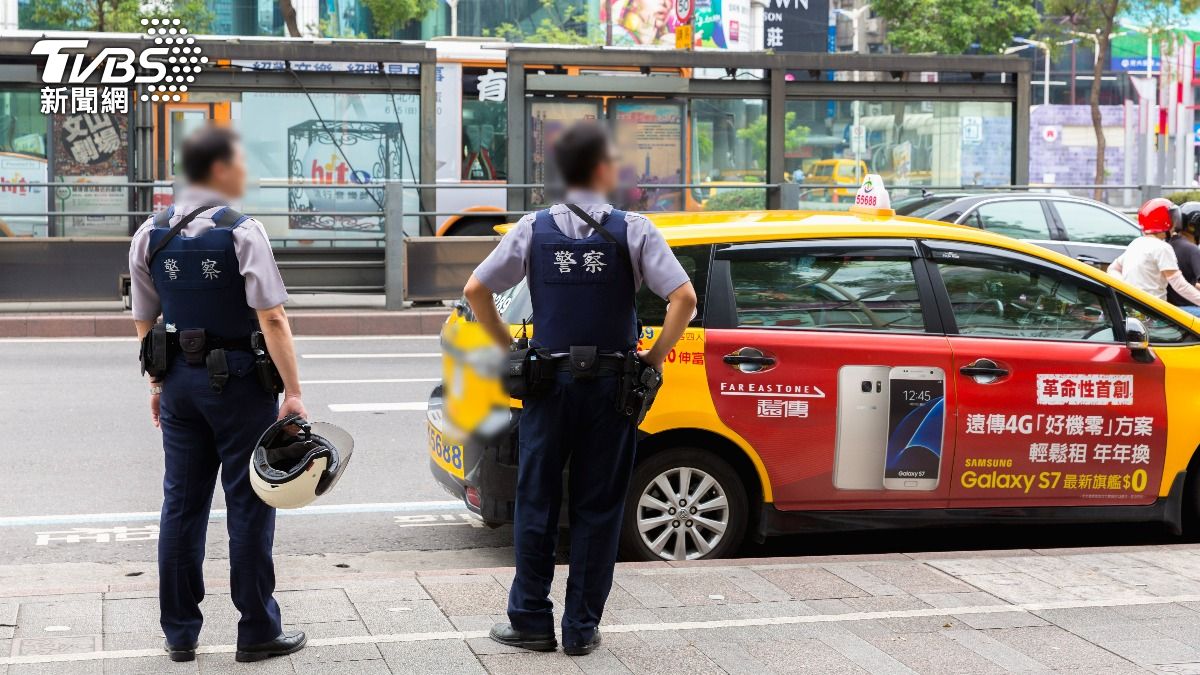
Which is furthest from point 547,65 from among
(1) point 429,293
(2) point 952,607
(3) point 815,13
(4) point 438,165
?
(3) point 815,13

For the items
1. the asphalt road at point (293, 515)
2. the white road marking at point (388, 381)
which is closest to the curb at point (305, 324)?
the asphalt road at point (293, 515)

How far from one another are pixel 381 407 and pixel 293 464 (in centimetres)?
638

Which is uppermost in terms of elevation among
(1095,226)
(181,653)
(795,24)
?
(795,24)


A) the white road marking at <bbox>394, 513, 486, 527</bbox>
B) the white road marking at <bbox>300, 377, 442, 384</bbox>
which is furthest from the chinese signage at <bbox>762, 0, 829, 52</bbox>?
the white road marking at <bbox>394, 513, 486, 527</bbox>

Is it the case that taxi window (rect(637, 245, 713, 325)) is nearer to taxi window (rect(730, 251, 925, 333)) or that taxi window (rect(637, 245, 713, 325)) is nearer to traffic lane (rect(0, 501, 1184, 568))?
taxi window (rect(730, 251, 925, 333))

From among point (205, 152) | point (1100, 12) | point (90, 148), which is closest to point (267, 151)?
point (90, 148)

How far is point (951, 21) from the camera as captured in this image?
42.0 metres

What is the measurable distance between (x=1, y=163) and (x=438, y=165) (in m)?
5.27

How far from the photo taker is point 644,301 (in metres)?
6.27

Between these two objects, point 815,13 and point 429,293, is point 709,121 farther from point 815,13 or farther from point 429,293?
point 815,13

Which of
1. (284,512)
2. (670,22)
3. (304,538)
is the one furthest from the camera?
(670,22)

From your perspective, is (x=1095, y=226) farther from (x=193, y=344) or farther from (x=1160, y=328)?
(x=193, y=344)

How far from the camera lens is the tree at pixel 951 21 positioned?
42.0 meters

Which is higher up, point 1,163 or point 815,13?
point 815,13
